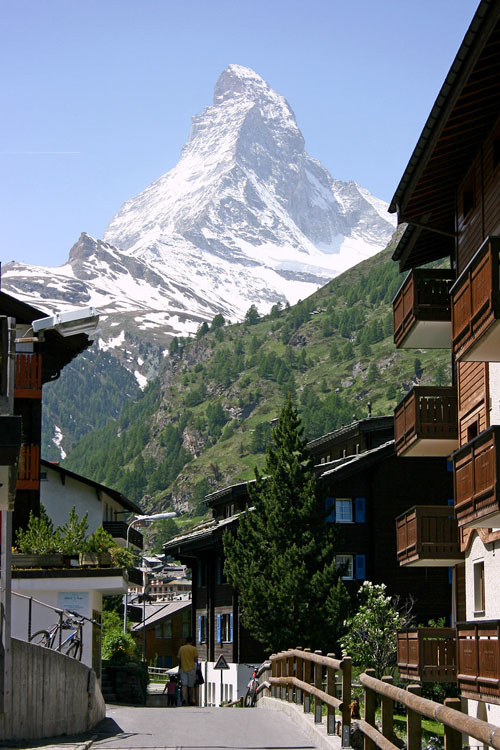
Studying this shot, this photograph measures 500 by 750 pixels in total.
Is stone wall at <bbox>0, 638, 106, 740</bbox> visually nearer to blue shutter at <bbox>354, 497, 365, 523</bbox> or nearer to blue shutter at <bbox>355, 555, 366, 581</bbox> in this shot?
blue shutter at <bbox>355, 555, 366, 581</bbox>

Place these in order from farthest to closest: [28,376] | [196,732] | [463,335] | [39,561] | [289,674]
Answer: [28,376] → [39,561] → [289,674] → [463,335] → [196,732]

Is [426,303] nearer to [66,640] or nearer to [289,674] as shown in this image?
[289,674]

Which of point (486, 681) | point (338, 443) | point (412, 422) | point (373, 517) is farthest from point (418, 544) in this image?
point (338, 443)

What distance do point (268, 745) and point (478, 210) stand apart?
43.1ft

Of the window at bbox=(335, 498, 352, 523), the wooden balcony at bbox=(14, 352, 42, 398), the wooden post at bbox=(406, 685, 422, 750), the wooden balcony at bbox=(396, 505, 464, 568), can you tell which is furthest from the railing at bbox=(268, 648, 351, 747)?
the window at bbox=(335, 498, 352, 523)

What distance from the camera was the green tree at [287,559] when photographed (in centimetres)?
4650

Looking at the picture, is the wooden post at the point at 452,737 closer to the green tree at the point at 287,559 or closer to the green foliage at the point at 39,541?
the green foliage at the point at 39,541

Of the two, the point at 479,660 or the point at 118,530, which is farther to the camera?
the point at 118,530

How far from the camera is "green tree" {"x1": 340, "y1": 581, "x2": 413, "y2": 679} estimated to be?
138ft

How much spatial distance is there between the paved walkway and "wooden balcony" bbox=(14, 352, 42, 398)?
837 inches

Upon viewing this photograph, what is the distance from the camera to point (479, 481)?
20.1 metres

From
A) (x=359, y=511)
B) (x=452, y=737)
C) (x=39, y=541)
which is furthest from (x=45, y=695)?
(x=359, y=511)

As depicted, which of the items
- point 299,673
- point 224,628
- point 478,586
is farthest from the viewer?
point 224,628

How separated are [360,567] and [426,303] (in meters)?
28.3
